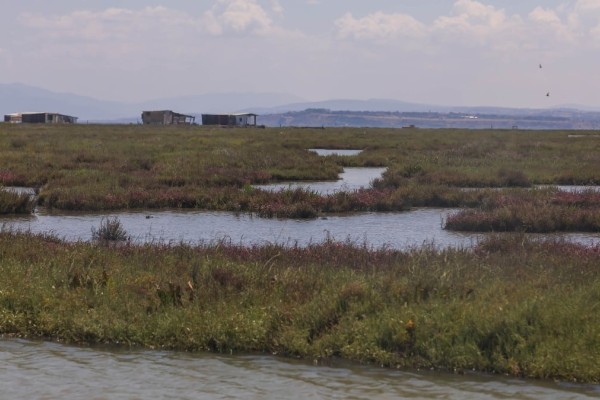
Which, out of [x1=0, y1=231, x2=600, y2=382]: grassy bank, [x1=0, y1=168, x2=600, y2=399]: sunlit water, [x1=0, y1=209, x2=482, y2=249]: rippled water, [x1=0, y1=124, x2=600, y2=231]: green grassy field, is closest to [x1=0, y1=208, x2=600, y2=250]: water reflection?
[x1=0, y1=209, x2=482, y2=249]: rippled water

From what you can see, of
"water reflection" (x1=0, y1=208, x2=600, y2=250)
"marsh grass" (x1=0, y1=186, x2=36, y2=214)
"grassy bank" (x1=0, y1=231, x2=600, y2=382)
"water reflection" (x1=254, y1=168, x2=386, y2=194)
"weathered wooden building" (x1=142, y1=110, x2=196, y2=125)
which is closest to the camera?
"grassy bank" (x1=0, y1=231, x2=600, y2=382)

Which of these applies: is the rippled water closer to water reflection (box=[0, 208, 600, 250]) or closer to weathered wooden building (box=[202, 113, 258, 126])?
water reflection (box=[0, 208, 600, 250])

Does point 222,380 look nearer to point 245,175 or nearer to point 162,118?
point 245,175

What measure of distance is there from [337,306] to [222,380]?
6.63 feet

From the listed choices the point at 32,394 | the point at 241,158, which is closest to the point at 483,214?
the point at 32,394

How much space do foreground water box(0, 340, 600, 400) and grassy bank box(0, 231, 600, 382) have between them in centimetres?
25

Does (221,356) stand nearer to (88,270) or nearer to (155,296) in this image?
(155,296)

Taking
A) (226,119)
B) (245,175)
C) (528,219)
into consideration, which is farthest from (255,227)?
(226,119)

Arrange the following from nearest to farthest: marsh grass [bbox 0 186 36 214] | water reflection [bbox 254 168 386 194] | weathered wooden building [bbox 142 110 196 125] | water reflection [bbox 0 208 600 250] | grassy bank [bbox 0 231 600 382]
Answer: grassy bank [bbox 0 231 600 382]
water reflection [bbox 0 208 600 250]
marsh grass [bbox 0 186 36 214]
water reflection [bbox 254 168 386 194]
weathered wooden building [bbox 142 110 196 125]

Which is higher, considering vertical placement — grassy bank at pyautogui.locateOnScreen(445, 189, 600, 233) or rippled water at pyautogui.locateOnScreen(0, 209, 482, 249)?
grassy bank at pyautogui.locateOnScreen(445, 189, 600, 233)

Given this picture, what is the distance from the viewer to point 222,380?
32.7ft

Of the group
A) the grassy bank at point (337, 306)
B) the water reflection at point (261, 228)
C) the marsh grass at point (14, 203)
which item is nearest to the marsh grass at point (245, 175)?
the water reflection at point (261, 228)

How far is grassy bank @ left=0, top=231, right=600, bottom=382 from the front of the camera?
10.1 meters

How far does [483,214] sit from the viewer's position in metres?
24.2
